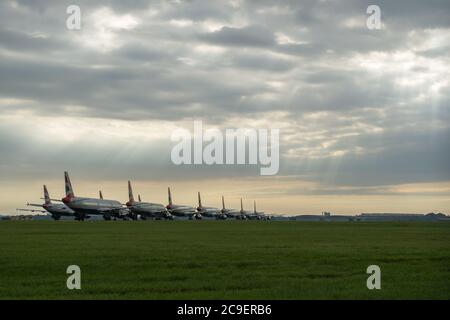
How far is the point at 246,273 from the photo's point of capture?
84.9 ft

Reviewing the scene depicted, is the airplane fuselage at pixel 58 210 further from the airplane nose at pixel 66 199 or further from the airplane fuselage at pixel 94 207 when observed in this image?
the airplane nose at pixel 66 199

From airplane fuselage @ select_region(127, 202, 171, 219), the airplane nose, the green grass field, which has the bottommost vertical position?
airplane fuselage @ select_region(127, 202, 171, 219)

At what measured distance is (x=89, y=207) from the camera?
158500mm

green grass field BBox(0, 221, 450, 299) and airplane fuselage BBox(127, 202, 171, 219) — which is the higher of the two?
green grass field BBox(0, 221, 450, 299)

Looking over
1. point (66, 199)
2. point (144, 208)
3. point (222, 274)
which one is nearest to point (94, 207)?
point (66, 199)

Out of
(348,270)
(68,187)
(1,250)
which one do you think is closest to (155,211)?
(68,187)

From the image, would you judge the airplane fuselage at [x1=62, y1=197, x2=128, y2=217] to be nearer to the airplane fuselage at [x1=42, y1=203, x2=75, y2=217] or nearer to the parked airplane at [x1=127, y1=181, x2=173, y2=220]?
the airplane fuselage at [x1=42, y1=203, x2=75, y2=217]

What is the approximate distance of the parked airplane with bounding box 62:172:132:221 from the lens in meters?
157

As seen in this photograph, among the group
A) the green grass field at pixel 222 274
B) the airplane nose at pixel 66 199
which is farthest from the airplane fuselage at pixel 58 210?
the green grass field at pixel 222 274

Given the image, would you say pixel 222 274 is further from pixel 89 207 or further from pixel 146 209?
pixel 146 209

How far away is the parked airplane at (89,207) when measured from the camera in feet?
514

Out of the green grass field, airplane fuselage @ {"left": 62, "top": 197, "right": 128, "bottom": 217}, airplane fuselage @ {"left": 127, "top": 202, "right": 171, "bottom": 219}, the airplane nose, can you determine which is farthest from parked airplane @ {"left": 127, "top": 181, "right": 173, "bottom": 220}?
the green grass field
